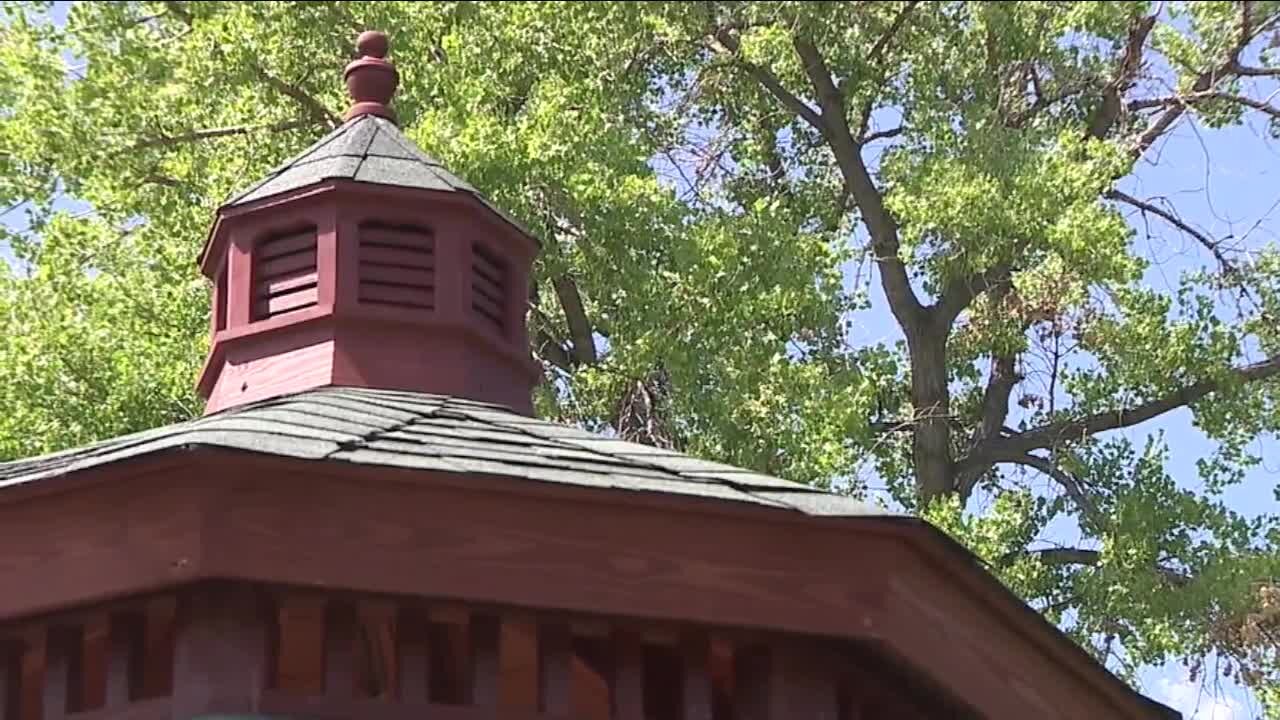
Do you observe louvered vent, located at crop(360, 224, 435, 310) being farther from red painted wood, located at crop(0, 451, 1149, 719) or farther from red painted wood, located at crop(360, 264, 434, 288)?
red painted wood, located at crop(0, 451, 1149, 719)

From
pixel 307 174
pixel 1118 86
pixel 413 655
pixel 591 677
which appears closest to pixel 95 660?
pixel 413 655

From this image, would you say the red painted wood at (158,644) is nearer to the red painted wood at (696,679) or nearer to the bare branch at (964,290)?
the red painted wood at (696,679)

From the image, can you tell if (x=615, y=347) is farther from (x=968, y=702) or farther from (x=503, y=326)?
(x=968, y=702)

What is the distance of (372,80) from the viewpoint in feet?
28.7

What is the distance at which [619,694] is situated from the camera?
5449 millimetres

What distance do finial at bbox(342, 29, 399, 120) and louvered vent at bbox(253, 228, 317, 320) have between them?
97cm

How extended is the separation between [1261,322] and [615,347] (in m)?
4.38

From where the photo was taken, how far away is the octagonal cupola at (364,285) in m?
7.60

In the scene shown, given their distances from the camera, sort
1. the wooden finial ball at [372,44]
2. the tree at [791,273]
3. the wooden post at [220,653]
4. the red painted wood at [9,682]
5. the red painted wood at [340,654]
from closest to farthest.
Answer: the wooden post at [220,653], the red painted wood at [340,654], the red painted wood at [9,682], the wooden finial ball at [372,44], the tree at [791,273]

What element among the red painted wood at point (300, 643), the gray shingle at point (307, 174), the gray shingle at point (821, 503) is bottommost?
the red painted wood at point (300, 643)

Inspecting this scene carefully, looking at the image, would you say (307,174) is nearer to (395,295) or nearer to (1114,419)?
(395,295)

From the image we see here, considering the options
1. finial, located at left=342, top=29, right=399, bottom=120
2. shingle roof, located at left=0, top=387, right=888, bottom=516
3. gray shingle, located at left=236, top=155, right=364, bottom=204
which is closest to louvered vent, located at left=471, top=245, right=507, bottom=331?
gray shingle, located at left=236, top=155, right=364, bottom=204

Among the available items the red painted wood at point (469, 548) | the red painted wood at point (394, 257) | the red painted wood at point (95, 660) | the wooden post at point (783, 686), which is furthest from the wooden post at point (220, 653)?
the red painted wood at point (394, 257)

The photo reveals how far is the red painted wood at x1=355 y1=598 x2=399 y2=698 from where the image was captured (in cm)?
526
